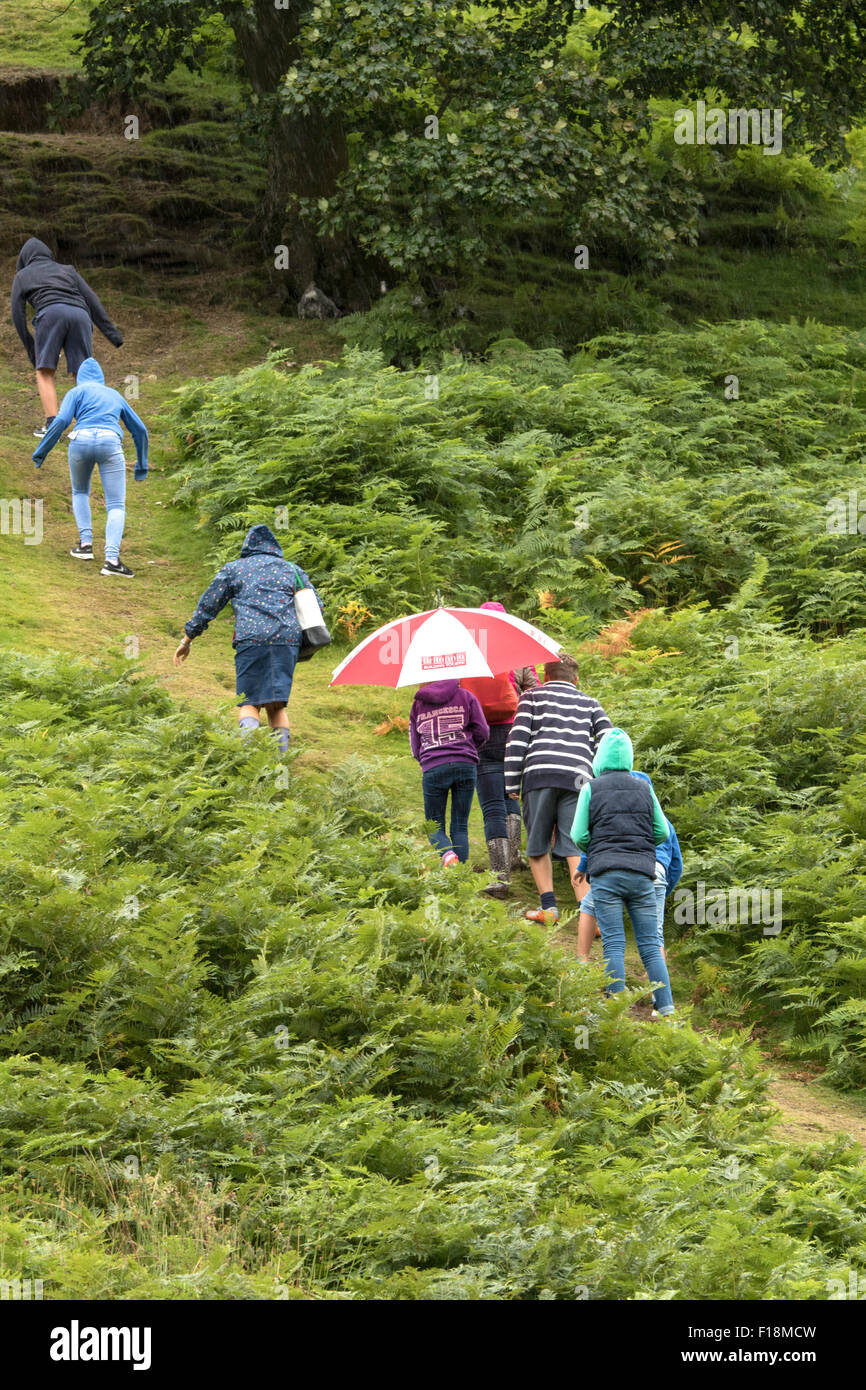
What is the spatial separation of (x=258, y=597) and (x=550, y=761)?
2.54 meters

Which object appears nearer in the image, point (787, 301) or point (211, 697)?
point (211, 697)

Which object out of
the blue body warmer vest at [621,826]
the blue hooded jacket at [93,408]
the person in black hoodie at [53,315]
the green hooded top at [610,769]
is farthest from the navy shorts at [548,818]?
the person in black hoodie at [53,315]

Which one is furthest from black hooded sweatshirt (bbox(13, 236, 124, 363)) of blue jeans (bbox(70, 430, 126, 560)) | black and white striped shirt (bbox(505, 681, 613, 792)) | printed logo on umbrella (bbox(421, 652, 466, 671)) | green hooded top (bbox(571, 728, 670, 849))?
green hooded top (bbox(571, 728, 670, 849))

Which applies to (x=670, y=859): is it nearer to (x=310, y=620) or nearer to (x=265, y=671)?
(x=310, y=620)

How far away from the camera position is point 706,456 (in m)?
17.5

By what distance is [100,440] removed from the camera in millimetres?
13164

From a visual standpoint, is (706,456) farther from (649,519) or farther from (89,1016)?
(89,1016)

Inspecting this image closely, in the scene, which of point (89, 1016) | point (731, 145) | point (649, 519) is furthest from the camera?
point (731, 145)

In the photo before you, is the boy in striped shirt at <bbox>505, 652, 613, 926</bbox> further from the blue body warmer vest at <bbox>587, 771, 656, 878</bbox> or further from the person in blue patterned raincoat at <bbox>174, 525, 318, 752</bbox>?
the person in blue patterned raincoat at <bbox>174, 525, 318, 752</bbox>

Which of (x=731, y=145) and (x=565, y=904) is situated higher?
(x=731, y=145)

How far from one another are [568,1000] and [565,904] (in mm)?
2508

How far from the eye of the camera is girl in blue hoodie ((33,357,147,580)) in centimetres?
1320

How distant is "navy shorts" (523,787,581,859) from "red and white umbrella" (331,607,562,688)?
0.91m
